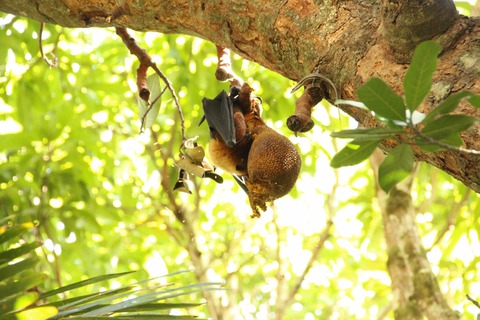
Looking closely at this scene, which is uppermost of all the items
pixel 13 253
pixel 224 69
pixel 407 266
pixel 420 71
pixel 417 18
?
pixel 224 69

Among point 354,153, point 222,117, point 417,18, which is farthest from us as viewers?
point 222,117

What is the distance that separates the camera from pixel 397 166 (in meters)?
1.01

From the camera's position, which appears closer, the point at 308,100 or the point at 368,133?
the point at 368,133

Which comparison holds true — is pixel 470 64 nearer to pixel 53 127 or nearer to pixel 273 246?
pixel 53 127

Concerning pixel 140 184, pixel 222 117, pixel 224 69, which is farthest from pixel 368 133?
pixel 140 184

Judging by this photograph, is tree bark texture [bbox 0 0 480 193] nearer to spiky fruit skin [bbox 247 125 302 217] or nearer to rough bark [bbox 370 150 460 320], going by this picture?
spiky fruit skin [bbox 247 125 302 217]

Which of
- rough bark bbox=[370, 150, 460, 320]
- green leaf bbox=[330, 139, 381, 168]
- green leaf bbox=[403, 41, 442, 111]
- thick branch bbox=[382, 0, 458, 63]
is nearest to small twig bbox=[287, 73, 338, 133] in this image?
thick branch bbox=[382, 0, 458, 63]

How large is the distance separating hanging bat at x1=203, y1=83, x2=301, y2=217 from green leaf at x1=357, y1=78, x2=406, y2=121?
0.52 metres

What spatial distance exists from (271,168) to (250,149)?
0.58ft

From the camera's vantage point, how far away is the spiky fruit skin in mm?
1437

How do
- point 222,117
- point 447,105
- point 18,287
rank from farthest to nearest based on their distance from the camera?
point 222,117, point 18,287, point 447,105

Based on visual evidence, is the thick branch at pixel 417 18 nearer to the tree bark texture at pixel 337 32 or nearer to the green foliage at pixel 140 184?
the tree bark texture at pixel 337 32

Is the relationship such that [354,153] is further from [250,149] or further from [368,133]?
[250,149]

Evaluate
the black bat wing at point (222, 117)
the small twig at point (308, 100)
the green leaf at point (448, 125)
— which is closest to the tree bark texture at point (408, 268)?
the black bat wing at point (222, 117)
